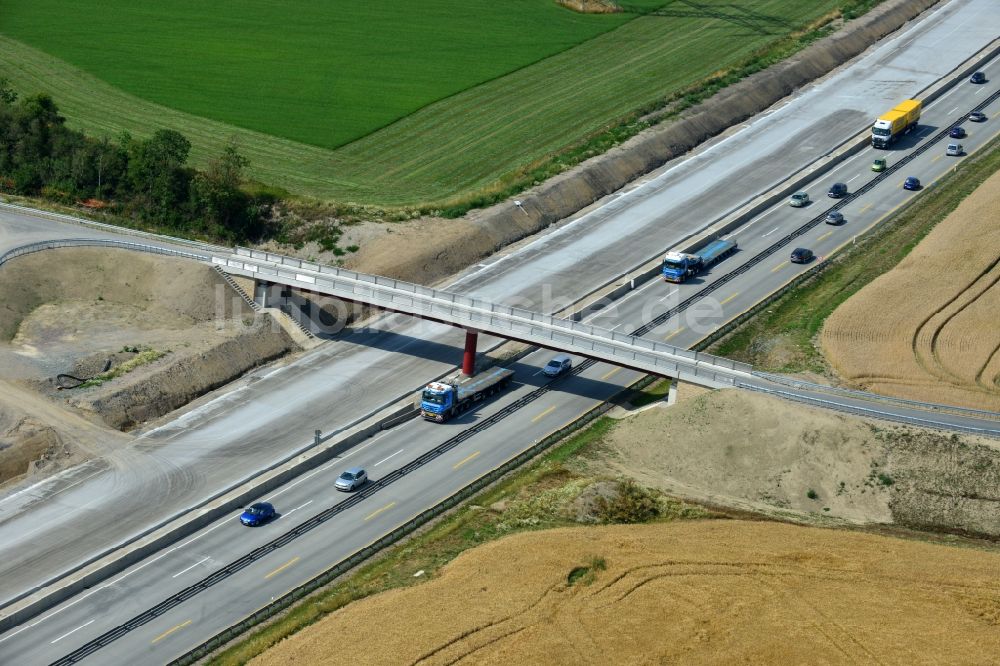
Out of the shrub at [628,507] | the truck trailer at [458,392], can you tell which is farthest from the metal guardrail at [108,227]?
the shrub at [628,507]

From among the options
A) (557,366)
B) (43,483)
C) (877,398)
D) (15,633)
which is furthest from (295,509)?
(877,398)

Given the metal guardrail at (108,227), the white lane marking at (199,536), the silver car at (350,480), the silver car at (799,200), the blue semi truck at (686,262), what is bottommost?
the white lane marking at (199,536)

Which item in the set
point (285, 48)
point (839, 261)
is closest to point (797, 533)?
point (839, 261)

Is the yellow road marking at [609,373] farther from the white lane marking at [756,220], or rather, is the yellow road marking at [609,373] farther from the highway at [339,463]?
the white lane marking at [756,220]

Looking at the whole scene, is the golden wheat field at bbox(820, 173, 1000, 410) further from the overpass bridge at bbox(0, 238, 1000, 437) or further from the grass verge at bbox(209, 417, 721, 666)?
the grass verge at bbox(209, 417, 721, 666)

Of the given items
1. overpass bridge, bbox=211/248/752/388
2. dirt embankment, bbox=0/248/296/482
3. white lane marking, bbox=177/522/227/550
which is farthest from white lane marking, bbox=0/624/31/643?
overpass bridge, bbox=211/248/752/388

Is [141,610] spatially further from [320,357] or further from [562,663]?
[320,357]
